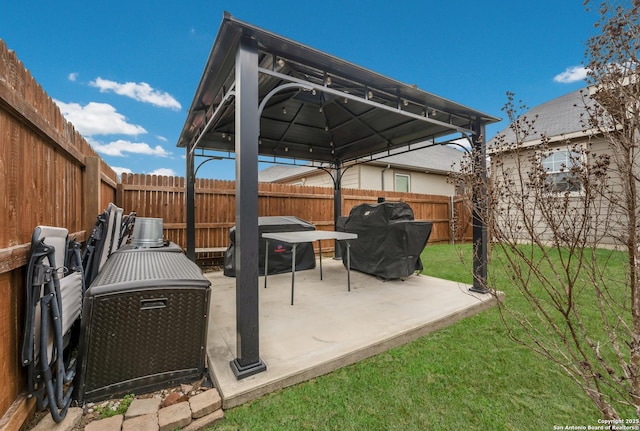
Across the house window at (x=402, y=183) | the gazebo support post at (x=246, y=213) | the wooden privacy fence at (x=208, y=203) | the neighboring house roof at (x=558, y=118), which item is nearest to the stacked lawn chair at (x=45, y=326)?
the gazebo support post at (x=246, y=213)

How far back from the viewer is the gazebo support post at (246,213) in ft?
6.50

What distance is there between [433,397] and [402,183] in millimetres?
10094

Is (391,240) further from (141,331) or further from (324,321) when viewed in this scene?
(141,331)

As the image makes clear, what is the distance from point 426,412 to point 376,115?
3990mm

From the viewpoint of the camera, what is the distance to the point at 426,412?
5.52ft

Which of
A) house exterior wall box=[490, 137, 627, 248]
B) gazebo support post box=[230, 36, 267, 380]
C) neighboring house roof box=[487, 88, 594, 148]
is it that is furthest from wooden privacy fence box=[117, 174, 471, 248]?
neighboring house roof box=[487, 88, 594, 148]

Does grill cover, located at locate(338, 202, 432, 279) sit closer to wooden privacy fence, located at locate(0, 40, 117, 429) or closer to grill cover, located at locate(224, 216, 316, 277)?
grill cover, located at locate(224, 216, 316, 277)

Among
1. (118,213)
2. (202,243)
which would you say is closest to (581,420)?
(118,213)

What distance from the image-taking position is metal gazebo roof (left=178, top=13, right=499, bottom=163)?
230cm

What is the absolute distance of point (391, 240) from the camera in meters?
4.47

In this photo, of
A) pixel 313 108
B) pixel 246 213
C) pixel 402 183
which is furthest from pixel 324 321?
pixel 402 183

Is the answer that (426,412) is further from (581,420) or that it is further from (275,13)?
(275,13)

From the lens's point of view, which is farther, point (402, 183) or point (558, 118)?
point (402, 183)

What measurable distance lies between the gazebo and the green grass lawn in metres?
0.42
